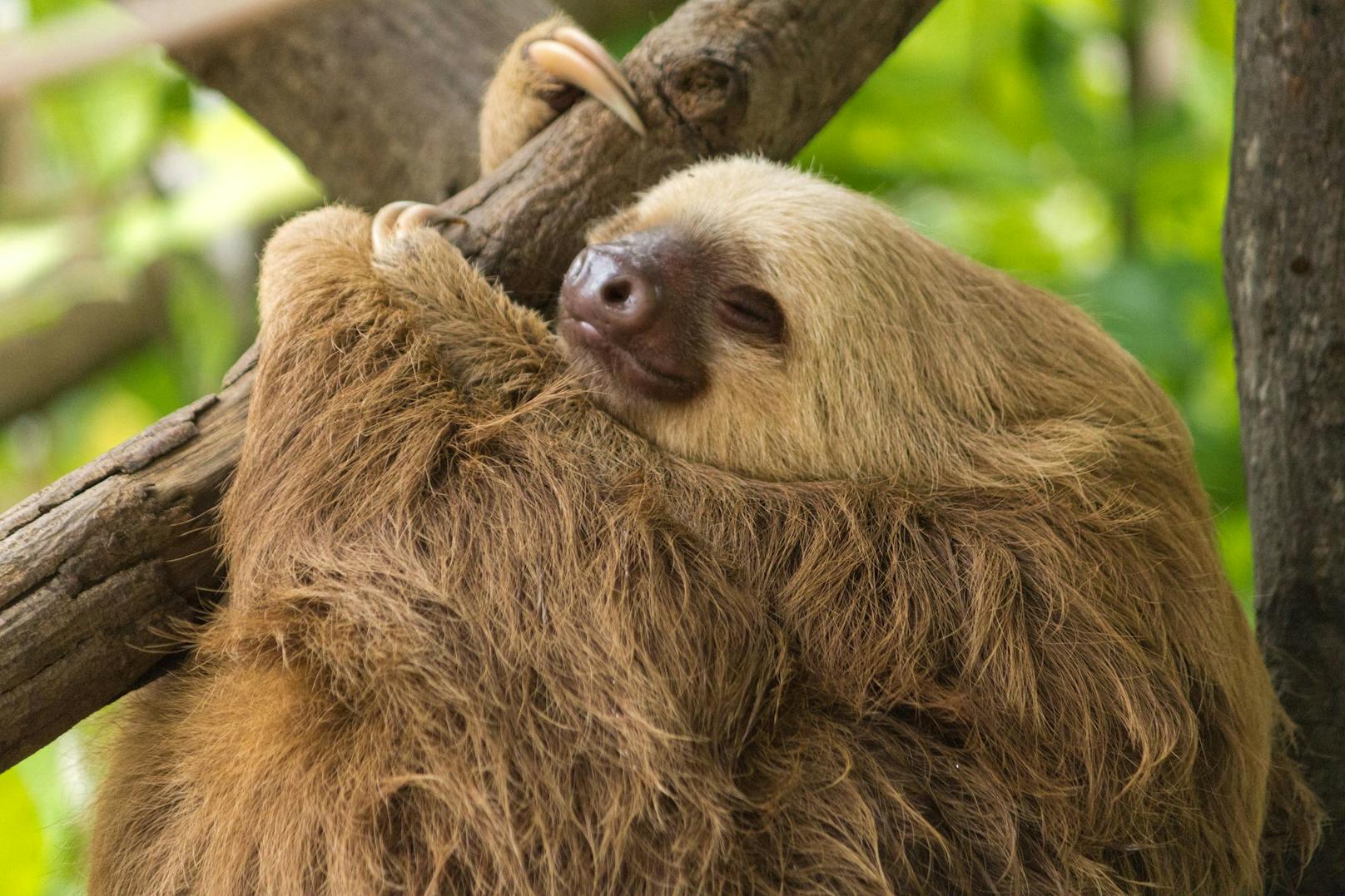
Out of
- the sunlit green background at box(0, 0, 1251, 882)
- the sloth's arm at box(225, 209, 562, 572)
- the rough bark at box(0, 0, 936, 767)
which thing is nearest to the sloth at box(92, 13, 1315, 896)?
the sloth's arm at box(225, 209, 562, 572)

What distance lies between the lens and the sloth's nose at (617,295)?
3578 millimetres

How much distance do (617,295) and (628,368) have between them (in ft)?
0.73

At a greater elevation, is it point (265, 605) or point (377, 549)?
point (377, 549)

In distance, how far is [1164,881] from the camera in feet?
10.6

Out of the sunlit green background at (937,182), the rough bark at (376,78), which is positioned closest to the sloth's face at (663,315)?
the rough bark at (376,78)

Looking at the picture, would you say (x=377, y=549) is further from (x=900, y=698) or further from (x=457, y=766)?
(x=900, y=698)

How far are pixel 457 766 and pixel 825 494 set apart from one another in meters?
1.27

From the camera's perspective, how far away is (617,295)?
3.59m

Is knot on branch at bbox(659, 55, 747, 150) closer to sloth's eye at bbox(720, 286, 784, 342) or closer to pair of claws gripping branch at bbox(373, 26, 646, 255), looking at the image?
pair of claws gripping branch at bbox(373, 26, 646, 255)

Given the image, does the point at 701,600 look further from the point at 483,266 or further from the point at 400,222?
the point at 400,222

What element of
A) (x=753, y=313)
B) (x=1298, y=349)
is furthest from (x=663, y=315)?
(x=1298, y=349)

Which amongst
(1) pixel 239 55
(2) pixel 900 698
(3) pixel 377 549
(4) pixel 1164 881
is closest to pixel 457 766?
(3) pixel 377 549

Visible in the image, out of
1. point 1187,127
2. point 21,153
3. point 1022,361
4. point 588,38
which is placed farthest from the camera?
point 21,153

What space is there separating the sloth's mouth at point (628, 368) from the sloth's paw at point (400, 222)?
21.2 inches
